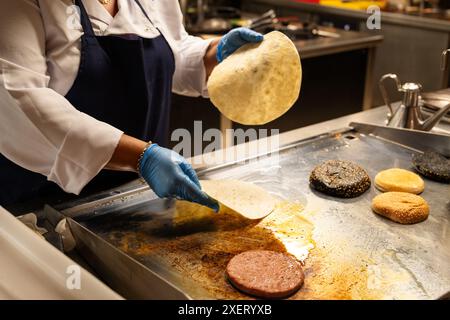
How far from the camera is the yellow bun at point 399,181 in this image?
164cm

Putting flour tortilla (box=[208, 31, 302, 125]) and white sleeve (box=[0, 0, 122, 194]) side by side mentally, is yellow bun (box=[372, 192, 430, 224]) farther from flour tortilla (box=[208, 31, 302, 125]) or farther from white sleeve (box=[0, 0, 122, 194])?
white sleeve (box=[0, 0, 122, 194])

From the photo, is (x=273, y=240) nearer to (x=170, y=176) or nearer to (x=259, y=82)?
(x=170, y=176)

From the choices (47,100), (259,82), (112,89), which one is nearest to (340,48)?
(259,82)

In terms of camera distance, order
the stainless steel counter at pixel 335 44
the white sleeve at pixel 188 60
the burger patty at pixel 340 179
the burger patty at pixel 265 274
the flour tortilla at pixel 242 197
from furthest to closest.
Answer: the stainless steel counter at pixel 335 44 < the white sleeve at pixel 188 60 < the burger patty at pixel 340 179 < the flour tortilla at pixel 242 197 < the burger patty at pixel 265 274

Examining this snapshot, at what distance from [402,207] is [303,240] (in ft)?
0.97

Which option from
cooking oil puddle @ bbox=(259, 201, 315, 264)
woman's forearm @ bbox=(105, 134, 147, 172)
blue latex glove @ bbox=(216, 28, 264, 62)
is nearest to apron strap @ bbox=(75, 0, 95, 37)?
woman's forearm @ bbox=(105, 134, 147, 172)

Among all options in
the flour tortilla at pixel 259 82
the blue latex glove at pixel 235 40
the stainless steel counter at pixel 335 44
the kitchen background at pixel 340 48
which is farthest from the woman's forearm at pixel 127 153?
the stainless steel counter at pixel 335 44

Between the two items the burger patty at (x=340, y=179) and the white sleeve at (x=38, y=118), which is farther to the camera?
the burger patty at (x=340, y=179)

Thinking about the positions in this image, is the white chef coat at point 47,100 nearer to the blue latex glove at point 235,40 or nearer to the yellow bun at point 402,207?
the blue latex glove at point 235,40

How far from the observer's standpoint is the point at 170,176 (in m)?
1.37

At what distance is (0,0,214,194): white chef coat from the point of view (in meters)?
1.34

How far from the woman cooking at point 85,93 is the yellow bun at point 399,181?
55 centimetres

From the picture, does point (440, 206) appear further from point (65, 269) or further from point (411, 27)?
point (411, 27)
